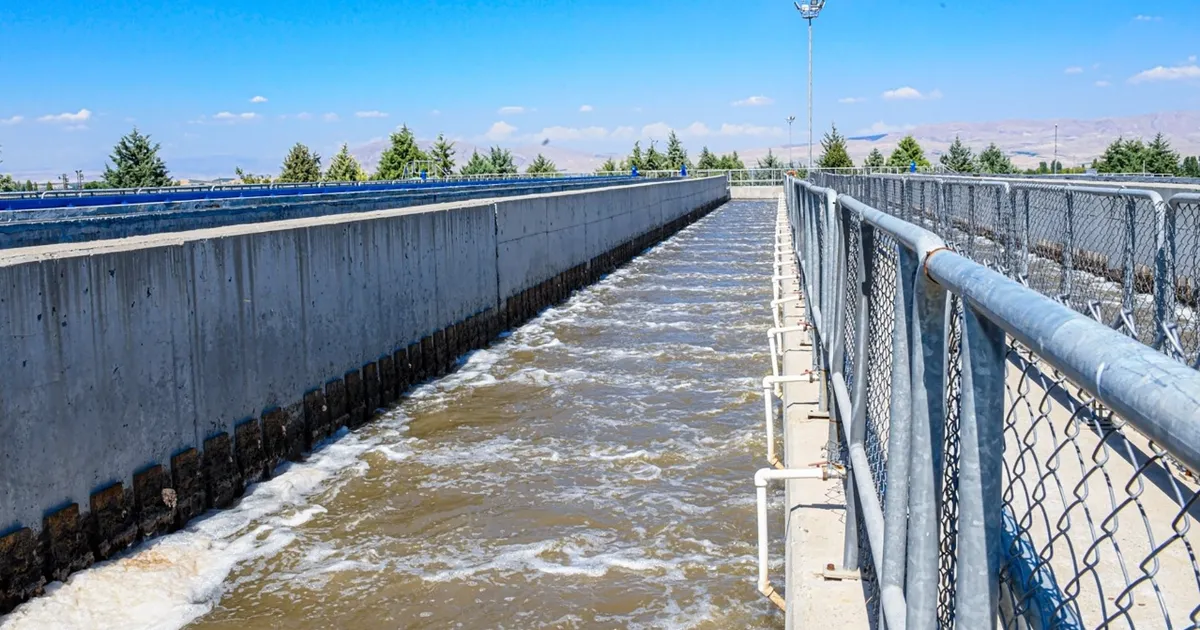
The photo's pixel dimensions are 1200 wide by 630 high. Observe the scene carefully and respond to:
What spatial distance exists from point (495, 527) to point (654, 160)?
3926 inches

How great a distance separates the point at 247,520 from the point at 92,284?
6.92 feet

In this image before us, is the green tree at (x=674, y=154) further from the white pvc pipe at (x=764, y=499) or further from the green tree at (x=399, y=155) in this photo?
the white pvc pipe at (x=764, y=499)

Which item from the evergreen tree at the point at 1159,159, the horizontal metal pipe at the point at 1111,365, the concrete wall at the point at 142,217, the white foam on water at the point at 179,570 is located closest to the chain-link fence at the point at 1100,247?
the horizontal metal pipe at the point at 1111,365

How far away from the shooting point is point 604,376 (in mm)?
13711

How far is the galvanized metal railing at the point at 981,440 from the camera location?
1.35 metres

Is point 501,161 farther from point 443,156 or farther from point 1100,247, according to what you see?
point 1100,247

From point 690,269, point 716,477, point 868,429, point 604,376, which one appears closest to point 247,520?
point 716,477

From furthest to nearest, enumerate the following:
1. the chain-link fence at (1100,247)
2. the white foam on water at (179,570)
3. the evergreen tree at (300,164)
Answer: the evergreen tree at (300,164) → the chain-link fence at (1100,247) → the white foam on water at (179,570)

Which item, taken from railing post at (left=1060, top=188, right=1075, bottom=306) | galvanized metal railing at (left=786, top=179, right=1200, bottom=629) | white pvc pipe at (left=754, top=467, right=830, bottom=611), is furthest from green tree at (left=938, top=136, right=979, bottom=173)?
galvanized metal railing at (left=786, top=179, right=1200, bottom=629)

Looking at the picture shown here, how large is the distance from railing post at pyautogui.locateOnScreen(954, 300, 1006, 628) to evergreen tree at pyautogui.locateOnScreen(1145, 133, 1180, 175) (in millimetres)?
61429

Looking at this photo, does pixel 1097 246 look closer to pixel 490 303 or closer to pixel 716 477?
pixel 716 477

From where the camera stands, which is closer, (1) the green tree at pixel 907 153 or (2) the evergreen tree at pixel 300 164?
(2) the evergreen tree at pixel 300 164

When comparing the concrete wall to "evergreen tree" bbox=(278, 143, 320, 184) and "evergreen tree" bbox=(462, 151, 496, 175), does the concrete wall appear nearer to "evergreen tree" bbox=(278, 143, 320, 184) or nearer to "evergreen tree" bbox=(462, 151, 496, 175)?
"evergreen tree" bbox=(278, 143, 320, 184)

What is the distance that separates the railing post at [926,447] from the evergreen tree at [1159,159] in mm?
60954
